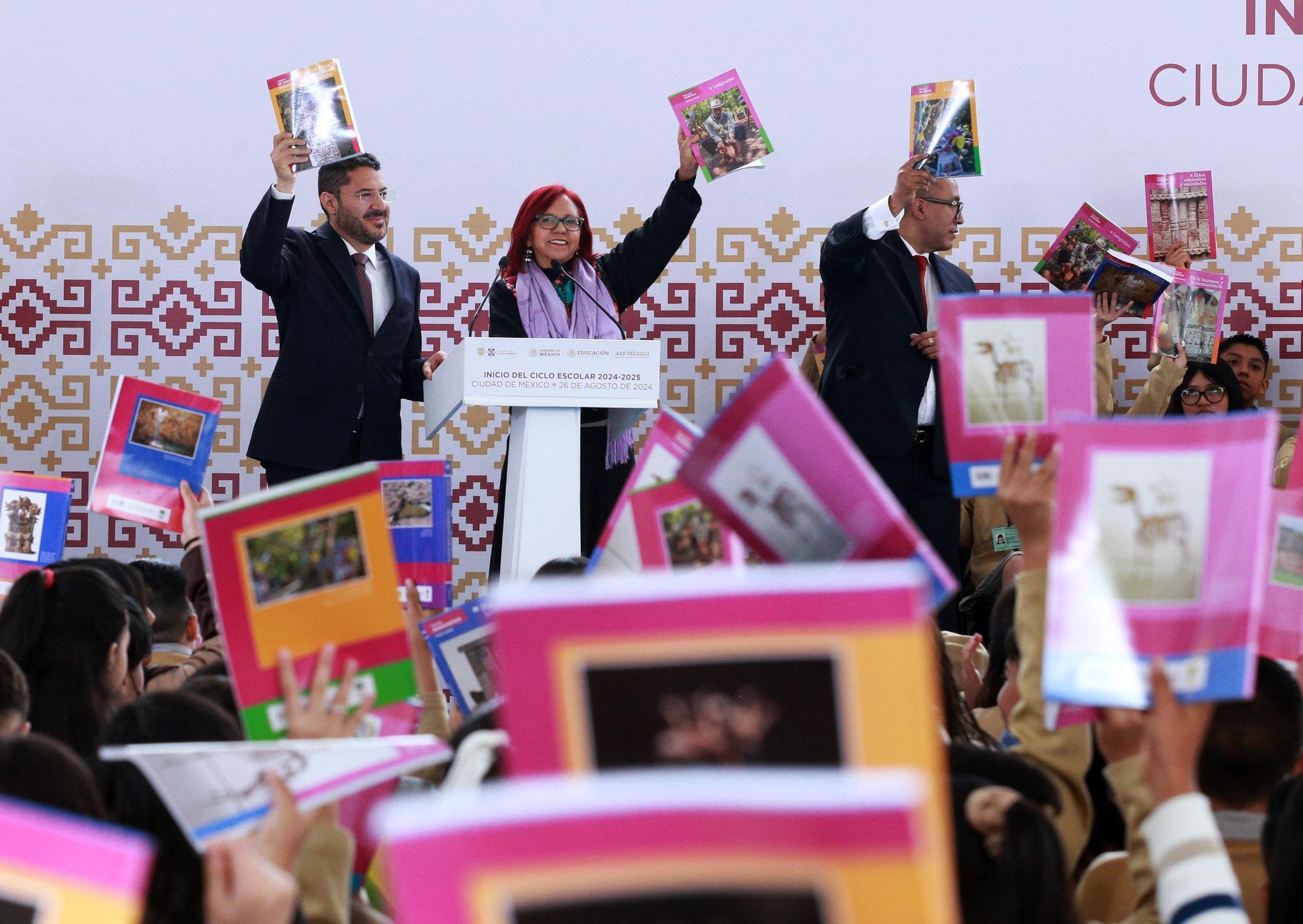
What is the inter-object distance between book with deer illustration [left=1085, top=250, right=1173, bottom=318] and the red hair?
1627 millimetres

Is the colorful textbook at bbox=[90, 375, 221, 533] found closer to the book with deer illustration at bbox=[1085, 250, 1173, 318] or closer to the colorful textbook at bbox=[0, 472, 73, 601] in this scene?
the colorful textbook at bbox=[0, 472, 73, 601]

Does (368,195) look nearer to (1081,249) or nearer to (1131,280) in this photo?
(1081,249)


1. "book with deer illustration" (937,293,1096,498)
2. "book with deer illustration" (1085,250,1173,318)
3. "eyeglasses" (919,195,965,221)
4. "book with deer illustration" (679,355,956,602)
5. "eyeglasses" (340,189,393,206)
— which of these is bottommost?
"book with deer illustration" (679,355,956,602)

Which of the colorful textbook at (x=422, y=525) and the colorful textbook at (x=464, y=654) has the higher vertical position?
the colorful textbook at (x=422, y=525)

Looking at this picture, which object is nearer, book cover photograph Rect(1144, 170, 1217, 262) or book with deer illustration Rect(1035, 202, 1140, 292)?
book with deer illustration Rect(1035, 202, 1140, 292)

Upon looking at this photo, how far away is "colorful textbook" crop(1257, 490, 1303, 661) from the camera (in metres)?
2.04

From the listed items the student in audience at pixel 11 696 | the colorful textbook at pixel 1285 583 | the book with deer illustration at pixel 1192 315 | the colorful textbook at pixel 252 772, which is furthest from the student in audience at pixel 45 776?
the book with deer illustration at pixel 1192 315

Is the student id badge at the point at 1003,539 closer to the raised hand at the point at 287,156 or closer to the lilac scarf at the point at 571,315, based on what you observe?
the lilac scarf at the point at 571,315

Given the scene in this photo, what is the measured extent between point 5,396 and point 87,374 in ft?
0.94

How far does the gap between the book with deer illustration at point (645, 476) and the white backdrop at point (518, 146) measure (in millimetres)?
3142

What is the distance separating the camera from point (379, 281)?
4.71 m

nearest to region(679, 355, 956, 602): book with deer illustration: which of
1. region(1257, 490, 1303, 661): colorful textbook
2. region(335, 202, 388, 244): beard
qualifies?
region(1257, 490, 1303, 661): colorful textbook

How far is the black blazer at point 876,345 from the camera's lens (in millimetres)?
4543

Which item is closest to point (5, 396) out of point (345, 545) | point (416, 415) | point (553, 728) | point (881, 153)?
point (416, 415)
